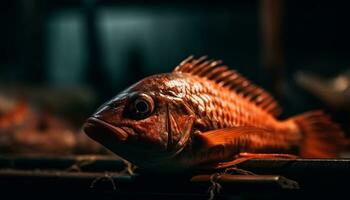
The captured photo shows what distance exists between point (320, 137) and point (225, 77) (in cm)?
65

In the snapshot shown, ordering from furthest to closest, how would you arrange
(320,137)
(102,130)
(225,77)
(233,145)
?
(320,137) → (225,77) → (233,145) → (102,130)

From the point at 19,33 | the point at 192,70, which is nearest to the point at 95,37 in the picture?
the point at 19,33

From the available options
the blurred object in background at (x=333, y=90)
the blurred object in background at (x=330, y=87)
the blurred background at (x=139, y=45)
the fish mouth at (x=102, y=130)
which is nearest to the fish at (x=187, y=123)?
the fish mouth at (x=102, y=130)

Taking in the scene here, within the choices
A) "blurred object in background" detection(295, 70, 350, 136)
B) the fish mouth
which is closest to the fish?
the fish mouth

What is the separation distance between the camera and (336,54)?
651 centimetres

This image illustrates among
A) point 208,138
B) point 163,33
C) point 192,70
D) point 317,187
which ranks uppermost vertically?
point 163,33

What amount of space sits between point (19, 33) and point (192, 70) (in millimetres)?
6368

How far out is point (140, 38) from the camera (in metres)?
7.39

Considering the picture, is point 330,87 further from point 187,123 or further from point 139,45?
point 187,123

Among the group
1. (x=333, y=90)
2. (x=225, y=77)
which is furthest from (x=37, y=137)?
(x=333, y=90)

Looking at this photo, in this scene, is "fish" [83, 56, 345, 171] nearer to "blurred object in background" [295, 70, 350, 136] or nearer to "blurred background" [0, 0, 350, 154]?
"blurred object in background" [295, 70, 350, 136]

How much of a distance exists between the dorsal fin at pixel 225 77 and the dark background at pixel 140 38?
→ 3298 mm

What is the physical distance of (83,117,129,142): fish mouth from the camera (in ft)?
5.86

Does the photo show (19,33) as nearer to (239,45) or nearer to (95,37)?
(95,37)
